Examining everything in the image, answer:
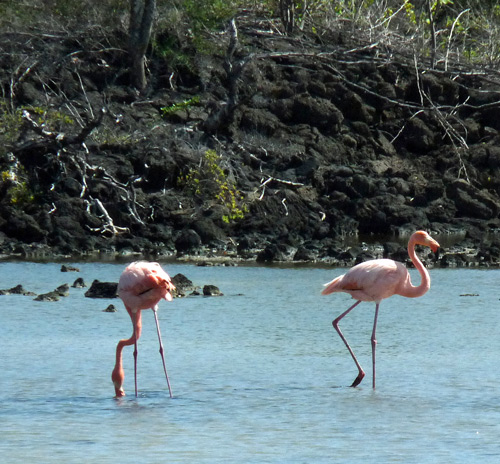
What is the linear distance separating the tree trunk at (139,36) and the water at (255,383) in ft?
41.0

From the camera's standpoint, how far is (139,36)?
88.2ft

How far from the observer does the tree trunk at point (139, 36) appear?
86.3 feet

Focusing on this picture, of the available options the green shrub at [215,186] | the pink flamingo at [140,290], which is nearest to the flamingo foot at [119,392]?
the pink flamingo at [140,290]

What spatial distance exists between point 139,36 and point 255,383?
1894 cm

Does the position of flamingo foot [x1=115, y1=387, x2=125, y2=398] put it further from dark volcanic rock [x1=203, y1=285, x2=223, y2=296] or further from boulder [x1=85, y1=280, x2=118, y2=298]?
dark volcanic rock [x1=203, y1=285, x2=223, y2=296]

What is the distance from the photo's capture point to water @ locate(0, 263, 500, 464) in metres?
6.91

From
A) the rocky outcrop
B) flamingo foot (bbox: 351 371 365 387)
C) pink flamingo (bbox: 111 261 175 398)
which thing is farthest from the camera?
the rocky outcrop

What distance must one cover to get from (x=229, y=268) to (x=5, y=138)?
7052 millimetres

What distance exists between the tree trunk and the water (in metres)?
12.5

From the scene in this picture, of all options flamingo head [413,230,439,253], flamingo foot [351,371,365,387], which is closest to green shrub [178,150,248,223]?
flamingo head [413,230,439,253]

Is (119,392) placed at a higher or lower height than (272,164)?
lower

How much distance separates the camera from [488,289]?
53.7 ft

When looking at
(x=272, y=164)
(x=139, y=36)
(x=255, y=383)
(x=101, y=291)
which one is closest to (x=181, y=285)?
(x=101, y=291)

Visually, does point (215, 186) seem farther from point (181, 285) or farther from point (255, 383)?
point (255, 383)
